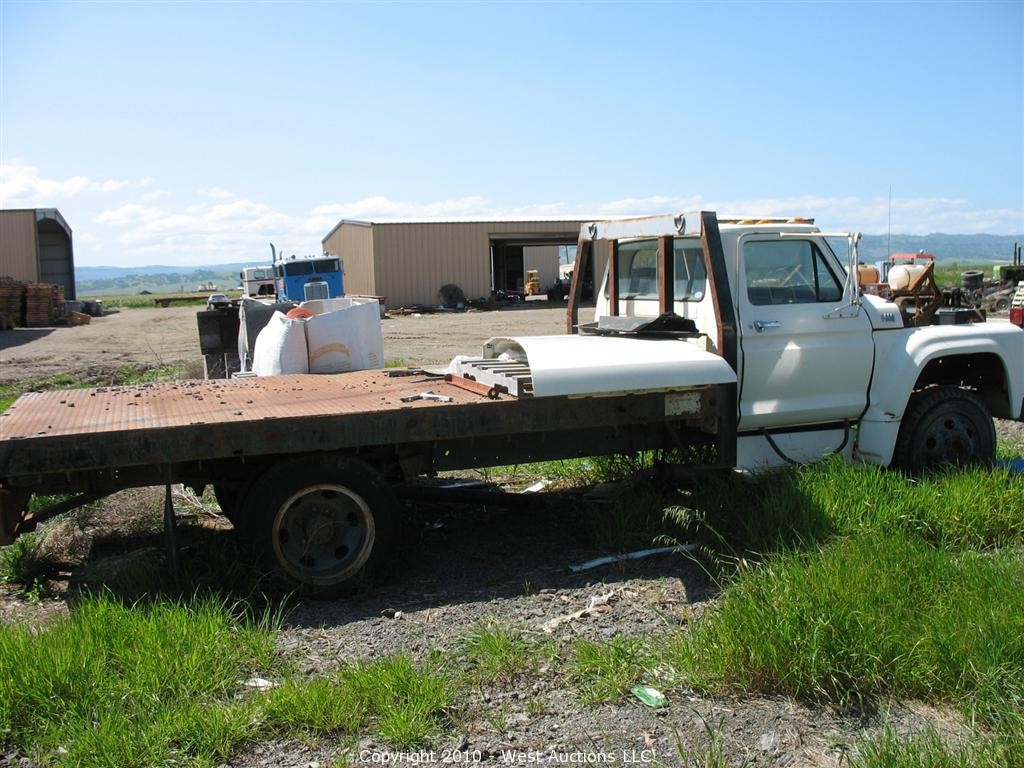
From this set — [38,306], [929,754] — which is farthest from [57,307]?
[929,754]

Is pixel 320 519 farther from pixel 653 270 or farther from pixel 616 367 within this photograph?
pixel 653 270

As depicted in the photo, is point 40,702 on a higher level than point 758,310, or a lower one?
lower

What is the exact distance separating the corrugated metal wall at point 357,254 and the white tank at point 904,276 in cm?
2145

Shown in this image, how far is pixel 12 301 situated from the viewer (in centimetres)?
3484

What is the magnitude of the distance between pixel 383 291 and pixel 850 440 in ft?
111

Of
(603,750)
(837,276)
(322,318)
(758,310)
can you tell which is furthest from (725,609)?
(322,318)

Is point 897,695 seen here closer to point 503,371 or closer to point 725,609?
point 725,609

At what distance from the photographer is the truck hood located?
561cm

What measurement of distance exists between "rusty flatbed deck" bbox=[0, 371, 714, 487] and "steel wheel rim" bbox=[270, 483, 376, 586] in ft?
1.10

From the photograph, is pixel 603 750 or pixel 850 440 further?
pixel 850 440

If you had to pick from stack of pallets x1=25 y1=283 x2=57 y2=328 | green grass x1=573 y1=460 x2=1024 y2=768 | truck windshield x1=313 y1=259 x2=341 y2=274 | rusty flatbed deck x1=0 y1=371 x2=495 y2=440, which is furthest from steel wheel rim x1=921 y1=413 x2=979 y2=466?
stack of pallets x1=25 y1=283 x2=57 y2=328

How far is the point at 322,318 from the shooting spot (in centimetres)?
754

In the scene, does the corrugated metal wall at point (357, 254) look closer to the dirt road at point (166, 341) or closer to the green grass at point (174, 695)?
the dirt road at point (166, 341)

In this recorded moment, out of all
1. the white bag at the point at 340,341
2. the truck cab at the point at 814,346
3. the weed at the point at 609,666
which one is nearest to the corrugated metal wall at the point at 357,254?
the white bag at the point at 340,341
